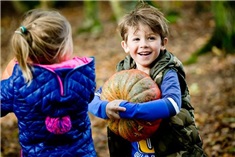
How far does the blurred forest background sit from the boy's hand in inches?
97.1

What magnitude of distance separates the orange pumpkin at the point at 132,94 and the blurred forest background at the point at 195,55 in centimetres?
223

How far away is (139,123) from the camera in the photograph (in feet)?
11.3

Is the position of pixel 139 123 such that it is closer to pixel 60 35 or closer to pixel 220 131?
pixel 60 35

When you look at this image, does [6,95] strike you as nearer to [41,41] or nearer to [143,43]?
[41,41]

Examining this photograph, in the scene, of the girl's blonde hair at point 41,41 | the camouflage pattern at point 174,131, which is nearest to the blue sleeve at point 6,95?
the girl's blonde hair at point 41,41

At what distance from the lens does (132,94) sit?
346 centimetres

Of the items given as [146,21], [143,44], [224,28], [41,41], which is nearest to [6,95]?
[41,41]

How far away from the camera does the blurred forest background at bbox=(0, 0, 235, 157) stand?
6.65 metres

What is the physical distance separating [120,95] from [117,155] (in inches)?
30.1

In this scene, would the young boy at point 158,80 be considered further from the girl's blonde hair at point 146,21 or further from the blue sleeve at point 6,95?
the blue sleeve at point 6,95

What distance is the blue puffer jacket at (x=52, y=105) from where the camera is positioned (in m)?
3.40

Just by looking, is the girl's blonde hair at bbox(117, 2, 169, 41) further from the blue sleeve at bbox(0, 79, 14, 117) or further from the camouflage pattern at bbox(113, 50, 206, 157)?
the blue sleeve at bbox(0, 79, 14, 117)

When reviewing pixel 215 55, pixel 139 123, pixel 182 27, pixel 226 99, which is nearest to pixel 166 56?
pixel 139 123

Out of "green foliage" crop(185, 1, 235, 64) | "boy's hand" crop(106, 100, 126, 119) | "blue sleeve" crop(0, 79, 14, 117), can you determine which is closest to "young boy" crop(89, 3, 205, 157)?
"boy's hand" crop(106, 100, 126, 119)
